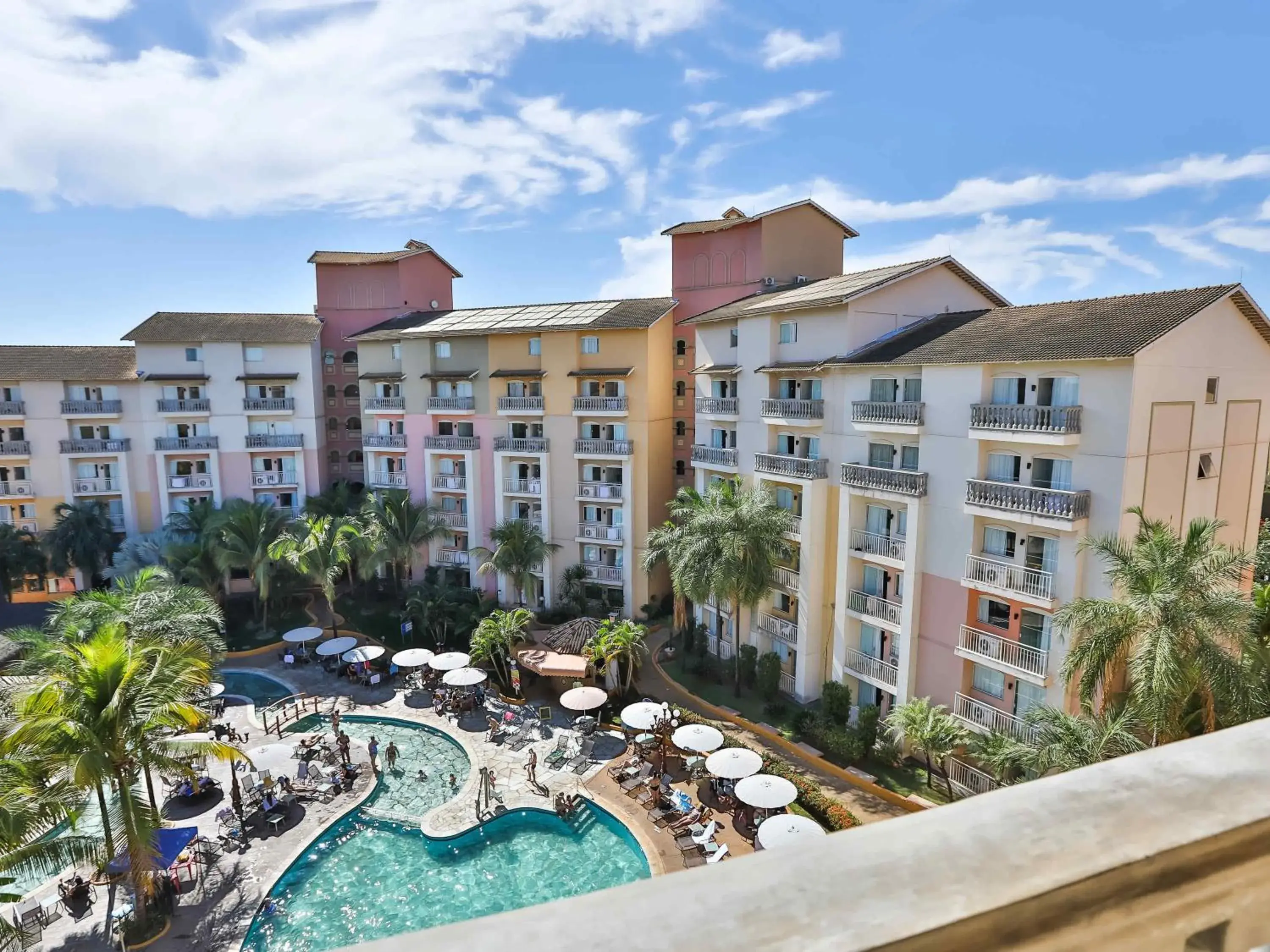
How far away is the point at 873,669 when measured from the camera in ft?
81.1

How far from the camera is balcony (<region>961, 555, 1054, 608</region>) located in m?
19.6

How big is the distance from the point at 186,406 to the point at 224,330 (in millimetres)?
5084

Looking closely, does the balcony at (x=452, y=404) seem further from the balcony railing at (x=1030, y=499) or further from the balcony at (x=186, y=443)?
the balcony railing at (x=1030, y=499)

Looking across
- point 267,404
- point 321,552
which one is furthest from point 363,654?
point 267,404

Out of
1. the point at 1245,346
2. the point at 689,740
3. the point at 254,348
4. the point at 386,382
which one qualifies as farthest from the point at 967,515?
the point at 254,348

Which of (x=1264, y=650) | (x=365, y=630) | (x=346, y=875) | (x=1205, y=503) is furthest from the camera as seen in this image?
(x=365, y=630)

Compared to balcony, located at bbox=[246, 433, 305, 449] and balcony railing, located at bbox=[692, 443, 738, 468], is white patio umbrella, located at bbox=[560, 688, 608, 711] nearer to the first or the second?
balcony railing, located at bbox=[692, 443, 738, 468]

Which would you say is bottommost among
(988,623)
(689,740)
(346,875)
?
(346,875)

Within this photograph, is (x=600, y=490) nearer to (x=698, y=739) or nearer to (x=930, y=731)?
(x=698, y=739)

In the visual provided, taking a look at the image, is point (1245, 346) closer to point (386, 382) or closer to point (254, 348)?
point (386, 382)

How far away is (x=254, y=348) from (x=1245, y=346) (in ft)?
152

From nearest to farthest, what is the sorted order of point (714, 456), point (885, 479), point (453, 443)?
point (885, 479), point (714, 456), point (453, 443)

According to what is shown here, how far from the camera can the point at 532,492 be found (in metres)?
37.0

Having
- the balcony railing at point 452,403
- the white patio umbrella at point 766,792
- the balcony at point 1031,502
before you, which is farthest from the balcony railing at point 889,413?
the balcony railing at point 452,403
